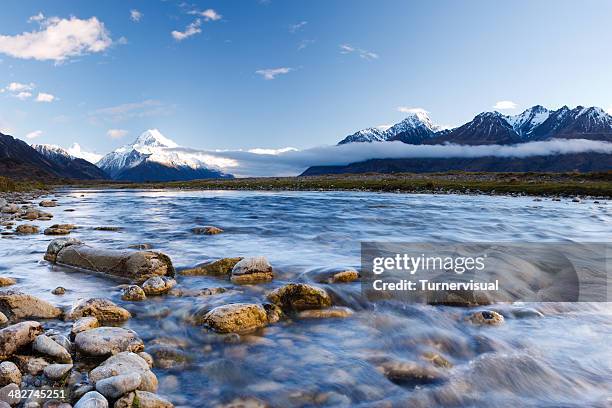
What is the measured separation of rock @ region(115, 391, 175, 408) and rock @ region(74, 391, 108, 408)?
7.5 inches

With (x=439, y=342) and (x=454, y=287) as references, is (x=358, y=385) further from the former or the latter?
(x=454, y=287)

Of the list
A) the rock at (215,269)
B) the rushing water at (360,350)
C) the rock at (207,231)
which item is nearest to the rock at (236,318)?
the rushing water at (360,350)

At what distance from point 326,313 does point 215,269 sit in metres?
4.62

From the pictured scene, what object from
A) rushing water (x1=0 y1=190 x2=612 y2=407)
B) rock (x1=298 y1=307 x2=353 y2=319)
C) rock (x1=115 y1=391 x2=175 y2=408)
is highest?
rock (x1=115 y1=391 x2=175 y2=408)

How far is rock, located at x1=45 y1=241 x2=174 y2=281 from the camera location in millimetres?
11164

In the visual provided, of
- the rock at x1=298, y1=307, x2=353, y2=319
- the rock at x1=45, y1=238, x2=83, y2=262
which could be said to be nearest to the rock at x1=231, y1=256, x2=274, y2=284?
the rock at x1=298, y1=307, x2=353, y2=319

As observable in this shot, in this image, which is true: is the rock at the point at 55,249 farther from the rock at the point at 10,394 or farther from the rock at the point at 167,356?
the rock at the point at 10,394

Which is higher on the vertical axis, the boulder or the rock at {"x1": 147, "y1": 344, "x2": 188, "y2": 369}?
the boulder

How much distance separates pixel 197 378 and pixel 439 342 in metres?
4.24

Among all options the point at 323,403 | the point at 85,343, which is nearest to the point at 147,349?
the point at 85,343

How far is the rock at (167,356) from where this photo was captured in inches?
249

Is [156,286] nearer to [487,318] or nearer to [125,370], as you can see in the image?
[125,370]

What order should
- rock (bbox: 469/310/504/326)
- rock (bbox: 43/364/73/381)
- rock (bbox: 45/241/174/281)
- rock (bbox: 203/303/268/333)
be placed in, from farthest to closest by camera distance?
rock (bbox: 45/241/174/281) → rock (bbox: 469/310/504/326) → rock (bbox: 203/303/268/333) → rock (bbox: 43/364/73/381)

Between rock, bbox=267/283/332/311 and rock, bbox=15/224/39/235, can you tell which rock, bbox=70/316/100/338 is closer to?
rock, bbox=267/283/332/311
